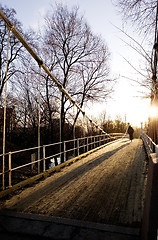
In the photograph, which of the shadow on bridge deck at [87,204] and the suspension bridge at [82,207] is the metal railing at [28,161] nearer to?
the suspension bridge at [82,207]

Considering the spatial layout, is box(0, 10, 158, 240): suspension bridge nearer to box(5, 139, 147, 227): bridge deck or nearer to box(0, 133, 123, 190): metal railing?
box(5, 139, 147, 227): bridge deck

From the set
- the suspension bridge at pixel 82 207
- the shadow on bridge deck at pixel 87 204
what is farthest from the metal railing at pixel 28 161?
the shadow on bridge deck at pixel 87 204

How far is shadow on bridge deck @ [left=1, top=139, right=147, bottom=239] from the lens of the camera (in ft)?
8.02

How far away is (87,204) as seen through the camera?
3.23 m

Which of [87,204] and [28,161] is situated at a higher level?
[87,204]

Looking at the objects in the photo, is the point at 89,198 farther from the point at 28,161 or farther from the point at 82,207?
the point at 28,161

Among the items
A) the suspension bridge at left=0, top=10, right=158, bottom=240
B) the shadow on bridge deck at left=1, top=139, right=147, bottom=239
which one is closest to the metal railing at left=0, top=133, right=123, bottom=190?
the suspension bridge at left=0, top=10, right=158, bottom=240

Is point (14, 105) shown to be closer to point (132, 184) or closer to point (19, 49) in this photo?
point (19, 49)

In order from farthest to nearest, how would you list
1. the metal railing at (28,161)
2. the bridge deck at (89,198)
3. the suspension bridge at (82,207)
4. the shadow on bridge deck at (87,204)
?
the metal railing at (28,161) → the bridge deck at (89,198) → the shadow on bridge deck at (87,204) → the suspension bridge at (82,207)

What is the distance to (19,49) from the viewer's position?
12.7 meters

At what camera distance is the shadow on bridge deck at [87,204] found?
8.02 feet

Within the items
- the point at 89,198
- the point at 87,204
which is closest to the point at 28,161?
the point at 89,198

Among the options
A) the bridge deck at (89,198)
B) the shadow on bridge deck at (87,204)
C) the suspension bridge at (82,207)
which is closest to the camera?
the suspension bridge at (82,207)

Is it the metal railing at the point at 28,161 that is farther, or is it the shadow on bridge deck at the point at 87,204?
the metal railing at the point at 28,161
